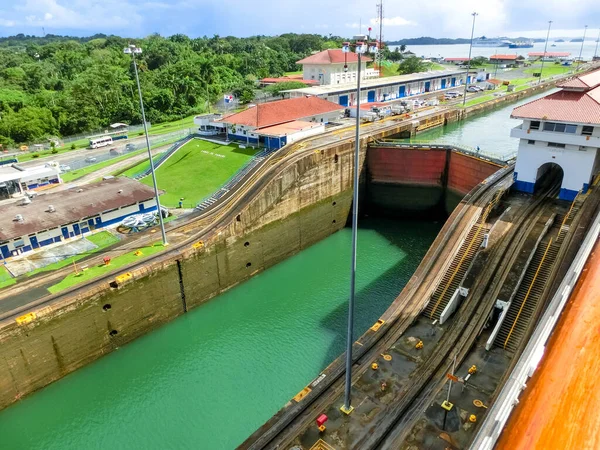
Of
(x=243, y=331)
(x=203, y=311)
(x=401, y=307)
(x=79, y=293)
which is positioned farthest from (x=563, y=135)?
(x=79, y=293)

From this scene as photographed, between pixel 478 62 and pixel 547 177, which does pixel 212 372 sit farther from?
pixel 478 62

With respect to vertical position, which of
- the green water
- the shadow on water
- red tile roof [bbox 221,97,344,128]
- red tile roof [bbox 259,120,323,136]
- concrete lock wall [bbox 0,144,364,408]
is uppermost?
red tile roof [bbox 221,97,344,128]

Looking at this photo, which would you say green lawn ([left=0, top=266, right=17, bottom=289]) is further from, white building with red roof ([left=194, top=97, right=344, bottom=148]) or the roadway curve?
the roadway curve

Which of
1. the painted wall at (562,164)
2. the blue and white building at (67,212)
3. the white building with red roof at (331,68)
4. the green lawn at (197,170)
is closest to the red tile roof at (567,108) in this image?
the painted wall at (562,164)

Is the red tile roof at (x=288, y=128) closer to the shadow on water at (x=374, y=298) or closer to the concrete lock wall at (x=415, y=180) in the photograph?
the concrete lock wall at (x=415, y=180)

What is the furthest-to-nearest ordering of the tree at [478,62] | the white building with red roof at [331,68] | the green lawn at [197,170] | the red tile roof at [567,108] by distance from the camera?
the tree at [478,62] → the white building with red roof at [331,68] → the green lawn at [197,170] → the red tile roof at [567,108]

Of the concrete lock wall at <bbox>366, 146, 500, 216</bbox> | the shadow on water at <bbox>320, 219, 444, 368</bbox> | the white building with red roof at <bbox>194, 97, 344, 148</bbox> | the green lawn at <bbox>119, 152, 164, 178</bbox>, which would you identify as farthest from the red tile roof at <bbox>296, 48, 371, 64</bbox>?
the shadow on water at <bbox>320, 219, 444, 368</bbox>

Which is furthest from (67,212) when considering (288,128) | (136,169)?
(288,128)
